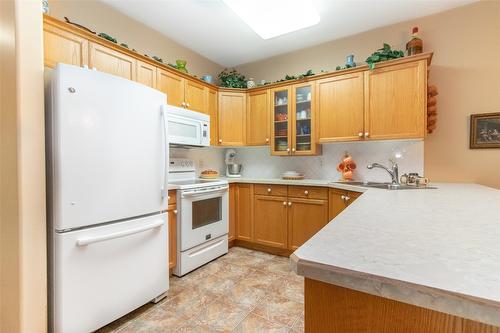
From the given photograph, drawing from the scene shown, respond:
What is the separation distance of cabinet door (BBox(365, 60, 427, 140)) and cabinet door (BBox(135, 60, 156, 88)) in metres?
2.20

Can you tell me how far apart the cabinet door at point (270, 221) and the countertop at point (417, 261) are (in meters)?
1.95

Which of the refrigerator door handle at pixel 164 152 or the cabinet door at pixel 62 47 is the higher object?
the cabinet door at pixel 62 47

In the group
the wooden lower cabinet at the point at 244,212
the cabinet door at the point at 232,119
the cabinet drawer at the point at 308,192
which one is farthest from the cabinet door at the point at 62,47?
the cabinet drawer at the point at 308,192

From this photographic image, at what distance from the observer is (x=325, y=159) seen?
3.05 m

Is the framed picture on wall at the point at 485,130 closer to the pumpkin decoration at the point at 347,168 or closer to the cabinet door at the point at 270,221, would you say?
the pumpkin decoration at the point at 347,168

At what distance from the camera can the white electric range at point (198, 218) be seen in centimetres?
231

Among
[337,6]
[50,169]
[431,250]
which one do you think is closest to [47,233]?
[50,169]

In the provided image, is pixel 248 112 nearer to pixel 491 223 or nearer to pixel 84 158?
pixel 84 158

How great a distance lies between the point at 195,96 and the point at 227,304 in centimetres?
225

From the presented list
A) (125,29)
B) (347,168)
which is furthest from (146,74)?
(347,168)

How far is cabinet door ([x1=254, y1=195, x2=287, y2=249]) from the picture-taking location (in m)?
2.81

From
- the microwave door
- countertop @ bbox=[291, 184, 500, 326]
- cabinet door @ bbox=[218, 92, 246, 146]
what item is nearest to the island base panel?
countertop @ bbox=[291, 184, 500, 326]

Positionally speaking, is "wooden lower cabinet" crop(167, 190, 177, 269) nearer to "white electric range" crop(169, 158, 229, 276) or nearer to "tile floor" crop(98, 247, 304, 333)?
"white electric range" crop(169, 158, 229, 276)

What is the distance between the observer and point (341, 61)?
294 centimetres
